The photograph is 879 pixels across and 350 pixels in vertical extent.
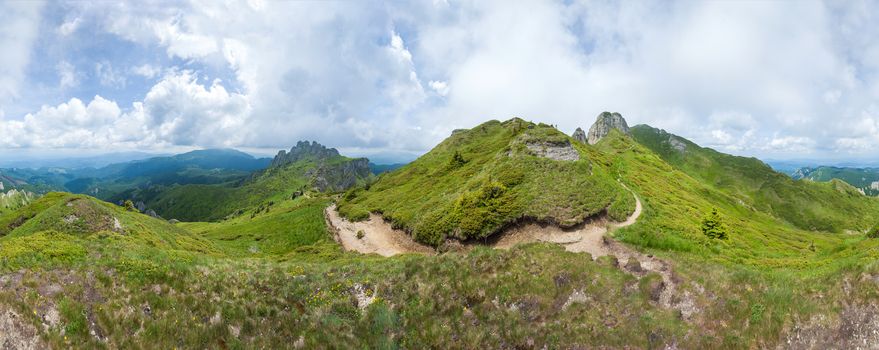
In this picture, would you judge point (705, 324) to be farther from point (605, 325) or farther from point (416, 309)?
point (416, 309)

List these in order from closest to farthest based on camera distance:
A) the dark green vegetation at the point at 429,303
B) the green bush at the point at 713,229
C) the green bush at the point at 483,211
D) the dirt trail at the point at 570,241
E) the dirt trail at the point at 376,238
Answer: the dark green vegetation at the point at 429,303, the dirt trail at the point at 570,241, the green bush at the point at 713,229, the green bush at the point at 483,211, the dirt trail at the point at 376,238

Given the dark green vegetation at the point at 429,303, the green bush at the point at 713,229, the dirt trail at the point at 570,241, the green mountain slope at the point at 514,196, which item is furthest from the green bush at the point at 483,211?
the dark green vegetation at the point at 429,303

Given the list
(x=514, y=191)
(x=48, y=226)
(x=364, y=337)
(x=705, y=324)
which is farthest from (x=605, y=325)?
(x=48, y=226)

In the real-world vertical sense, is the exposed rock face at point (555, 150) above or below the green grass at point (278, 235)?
above

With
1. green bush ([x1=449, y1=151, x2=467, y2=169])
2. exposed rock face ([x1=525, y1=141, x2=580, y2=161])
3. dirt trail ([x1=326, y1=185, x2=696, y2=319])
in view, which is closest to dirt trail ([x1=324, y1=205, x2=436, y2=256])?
dirt trail ([x1=326, y1=185, x2=696, y2=319])

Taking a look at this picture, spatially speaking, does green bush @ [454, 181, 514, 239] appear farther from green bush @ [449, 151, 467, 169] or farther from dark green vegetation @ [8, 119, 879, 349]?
green bush @ [449, 151, 467, 169]

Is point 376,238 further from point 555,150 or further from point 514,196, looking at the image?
point 555,150

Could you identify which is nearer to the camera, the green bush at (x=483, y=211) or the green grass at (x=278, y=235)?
the green bush at (x=483, y=211)

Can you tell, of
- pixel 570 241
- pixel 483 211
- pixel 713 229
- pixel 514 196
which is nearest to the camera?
pixel 570 241

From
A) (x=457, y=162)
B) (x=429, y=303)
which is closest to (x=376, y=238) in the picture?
(x=457, y=162)

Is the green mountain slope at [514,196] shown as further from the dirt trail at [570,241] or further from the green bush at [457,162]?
the green bush at [457,162]

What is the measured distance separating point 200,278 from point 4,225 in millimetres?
58523

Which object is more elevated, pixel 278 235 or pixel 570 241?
pixel 570 241

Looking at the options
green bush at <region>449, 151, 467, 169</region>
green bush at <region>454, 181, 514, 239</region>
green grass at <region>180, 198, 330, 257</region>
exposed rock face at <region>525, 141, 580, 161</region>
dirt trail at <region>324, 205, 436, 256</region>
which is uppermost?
exposed rock face at <region>525, 141, 580, 161</region>
